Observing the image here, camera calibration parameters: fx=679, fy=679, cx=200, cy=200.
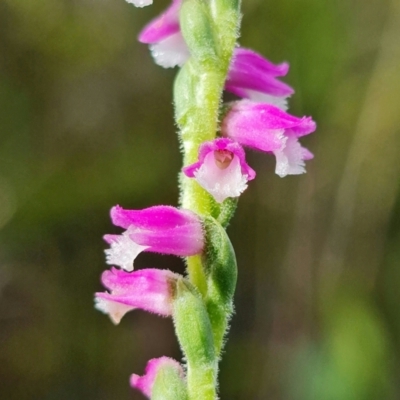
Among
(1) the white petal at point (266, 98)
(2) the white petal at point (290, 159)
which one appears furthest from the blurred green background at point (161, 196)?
(2) the white petal at point (290, 159)

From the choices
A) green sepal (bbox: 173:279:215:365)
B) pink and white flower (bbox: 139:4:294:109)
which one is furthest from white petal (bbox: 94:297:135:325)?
pink and white flower (bbox: 139:4:294:109)

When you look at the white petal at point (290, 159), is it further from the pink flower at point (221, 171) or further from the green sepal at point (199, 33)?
the green sepal at point (199, 33)

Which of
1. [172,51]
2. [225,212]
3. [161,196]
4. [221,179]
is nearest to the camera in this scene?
[221,179]

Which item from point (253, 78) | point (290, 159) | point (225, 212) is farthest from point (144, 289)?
point (253, 78)

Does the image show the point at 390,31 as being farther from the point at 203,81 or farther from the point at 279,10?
the point at 203,81

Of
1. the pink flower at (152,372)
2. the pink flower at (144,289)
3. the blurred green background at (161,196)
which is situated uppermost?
→ the pink flower at (144,289)

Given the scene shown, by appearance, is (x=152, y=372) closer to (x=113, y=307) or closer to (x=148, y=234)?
(x=113, y=307)

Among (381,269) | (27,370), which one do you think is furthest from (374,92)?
(27,370)
